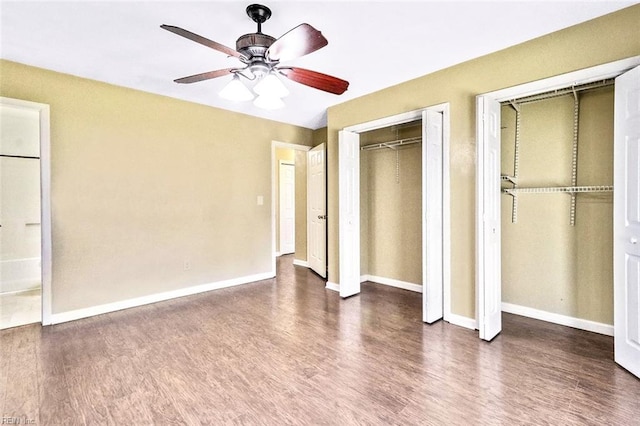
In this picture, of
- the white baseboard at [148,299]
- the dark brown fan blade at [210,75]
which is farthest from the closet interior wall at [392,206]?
the dark brown fan blade at [210,75]

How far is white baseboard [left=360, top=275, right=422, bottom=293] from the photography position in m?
4.16

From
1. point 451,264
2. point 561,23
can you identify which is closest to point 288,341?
point 451,264

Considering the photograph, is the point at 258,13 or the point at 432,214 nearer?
the point at 258,13

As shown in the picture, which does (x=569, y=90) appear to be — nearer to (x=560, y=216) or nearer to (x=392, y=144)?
(x=560, y=216)

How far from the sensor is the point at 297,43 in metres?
1.78

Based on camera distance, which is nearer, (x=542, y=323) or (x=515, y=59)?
(x=515, y=59)

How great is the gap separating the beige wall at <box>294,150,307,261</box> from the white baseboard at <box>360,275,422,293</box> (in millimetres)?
1530

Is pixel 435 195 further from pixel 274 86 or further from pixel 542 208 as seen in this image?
pixel 274 86

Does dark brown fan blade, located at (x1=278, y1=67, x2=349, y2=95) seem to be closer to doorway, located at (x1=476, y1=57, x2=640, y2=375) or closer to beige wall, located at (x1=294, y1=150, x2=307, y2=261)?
doorway, located at (x1=476, y1=57, x2=640, y2=375)

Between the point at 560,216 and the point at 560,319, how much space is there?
1.00 metres

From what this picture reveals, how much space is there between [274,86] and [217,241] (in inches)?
106

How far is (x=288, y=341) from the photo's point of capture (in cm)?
270

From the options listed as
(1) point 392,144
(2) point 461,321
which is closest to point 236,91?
(1) point 392,144

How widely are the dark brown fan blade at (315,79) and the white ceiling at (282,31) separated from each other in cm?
39
